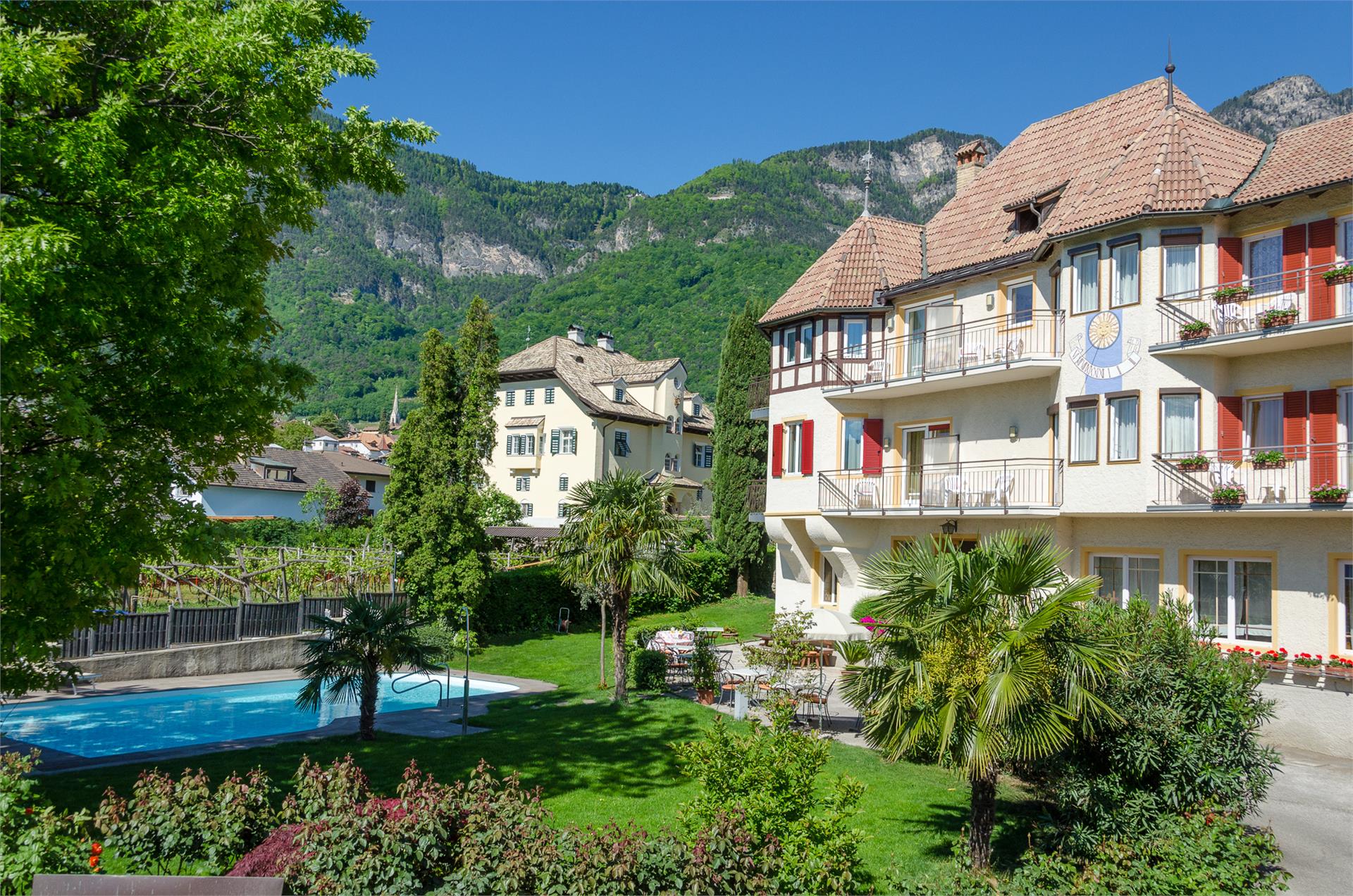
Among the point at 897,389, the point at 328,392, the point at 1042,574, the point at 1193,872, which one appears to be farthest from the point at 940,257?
the point at 328,392

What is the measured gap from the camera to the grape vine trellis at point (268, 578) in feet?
85.4

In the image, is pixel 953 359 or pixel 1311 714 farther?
pixel 953 359

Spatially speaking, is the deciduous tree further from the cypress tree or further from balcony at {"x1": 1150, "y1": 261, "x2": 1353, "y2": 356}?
the cypress tree

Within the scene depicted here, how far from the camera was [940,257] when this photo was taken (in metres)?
27.8

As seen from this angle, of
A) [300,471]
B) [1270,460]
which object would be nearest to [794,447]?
[1270,460]

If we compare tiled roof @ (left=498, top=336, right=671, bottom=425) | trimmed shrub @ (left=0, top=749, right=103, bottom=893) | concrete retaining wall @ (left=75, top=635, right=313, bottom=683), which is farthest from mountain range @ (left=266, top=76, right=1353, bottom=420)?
trimmed shrub @ (left=0, top=749, right=103, bottom=893)

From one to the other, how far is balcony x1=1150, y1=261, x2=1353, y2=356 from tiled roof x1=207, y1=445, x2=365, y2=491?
5516 cm

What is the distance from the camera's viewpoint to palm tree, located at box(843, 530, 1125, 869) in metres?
9.38

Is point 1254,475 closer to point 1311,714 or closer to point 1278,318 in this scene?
point 1278,318

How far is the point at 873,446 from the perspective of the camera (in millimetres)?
27703

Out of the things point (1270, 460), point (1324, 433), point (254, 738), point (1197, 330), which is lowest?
point (254, 738)

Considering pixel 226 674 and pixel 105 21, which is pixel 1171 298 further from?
pixel 226 674

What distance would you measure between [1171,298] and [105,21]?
19.1 metres

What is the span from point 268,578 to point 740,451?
20.4 meters
